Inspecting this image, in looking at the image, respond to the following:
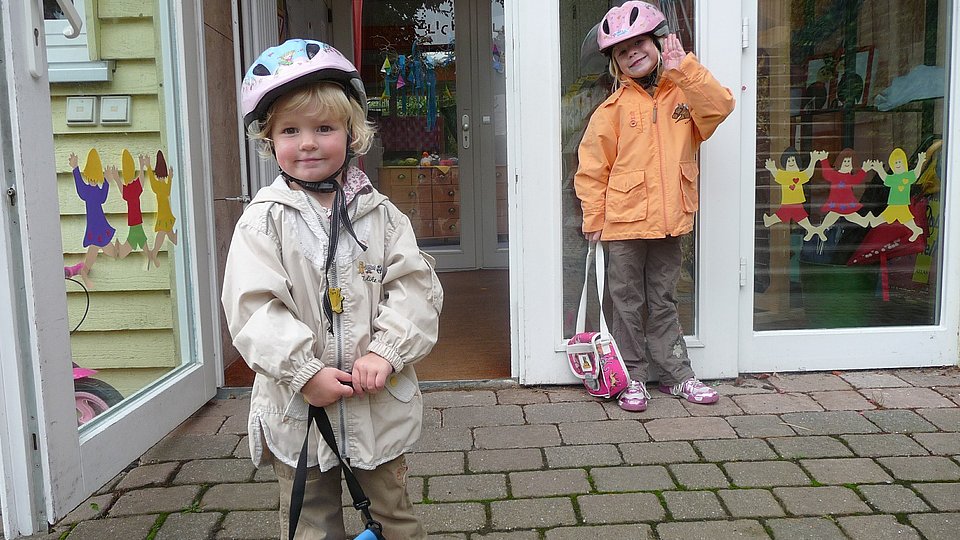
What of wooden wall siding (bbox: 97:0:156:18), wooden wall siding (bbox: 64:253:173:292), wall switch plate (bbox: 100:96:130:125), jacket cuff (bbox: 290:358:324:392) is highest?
wooden wall siding (bbox: 97:0:156:18)

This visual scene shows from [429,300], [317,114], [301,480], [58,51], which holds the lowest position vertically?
[301,480]

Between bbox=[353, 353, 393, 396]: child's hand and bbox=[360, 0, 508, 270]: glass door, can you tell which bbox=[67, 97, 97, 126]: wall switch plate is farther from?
bbox=[360, 0, 508, 270]: glass door

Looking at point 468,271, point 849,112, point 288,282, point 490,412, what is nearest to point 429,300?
point 288,282

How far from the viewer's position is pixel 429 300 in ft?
5.66

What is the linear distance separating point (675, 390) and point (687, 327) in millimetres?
347

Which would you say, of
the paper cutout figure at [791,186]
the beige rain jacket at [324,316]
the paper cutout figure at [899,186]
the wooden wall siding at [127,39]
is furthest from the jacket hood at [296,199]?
the paper cutout figure at [899,186]

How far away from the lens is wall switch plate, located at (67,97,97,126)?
263 centimetres

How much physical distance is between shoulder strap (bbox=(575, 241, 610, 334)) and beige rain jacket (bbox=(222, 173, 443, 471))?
170 centimetres

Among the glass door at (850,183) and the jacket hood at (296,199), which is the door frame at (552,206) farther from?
the jacket hood at (296,199)

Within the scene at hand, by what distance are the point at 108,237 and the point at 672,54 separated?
2.24 meters

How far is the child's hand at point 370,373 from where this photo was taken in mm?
1567

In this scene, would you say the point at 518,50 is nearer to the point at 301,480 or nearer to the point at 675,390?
the point at 675,390

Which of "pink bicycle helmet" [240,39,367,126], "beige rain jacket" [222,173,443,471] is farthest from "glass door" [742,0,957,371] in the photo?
"pink bicycle helmet" [240,39,367,126]

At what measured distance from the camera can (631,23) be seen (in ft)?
10.0
